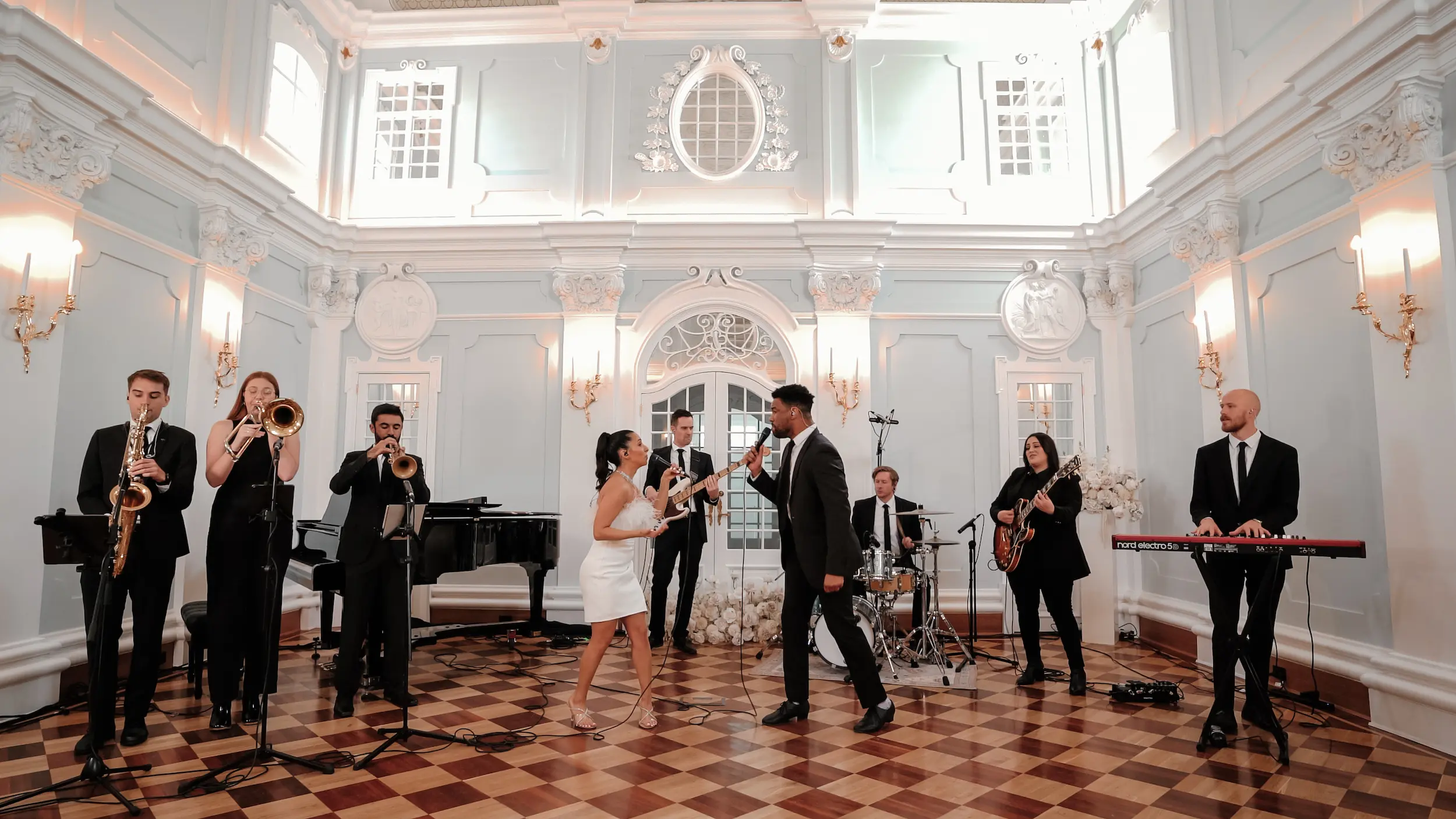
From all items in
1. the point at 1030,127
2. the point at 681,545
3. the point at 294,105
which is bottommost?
the point at 681,545

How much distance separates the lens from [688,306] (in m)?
7.36

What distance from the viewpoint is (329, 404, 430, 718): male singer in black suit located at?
405 centimetres

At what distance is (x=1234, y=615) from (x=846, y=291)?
167 inches

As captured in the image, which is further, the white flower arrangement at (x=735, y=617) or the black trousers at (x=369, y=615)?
the white flower arrangement at (x=735, y=617)

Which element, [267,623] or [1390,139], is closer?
[267,623]

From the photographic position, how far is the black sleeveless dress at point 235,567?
377cm

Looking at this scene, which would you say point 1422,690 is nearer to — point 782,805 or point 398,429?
point 782,805

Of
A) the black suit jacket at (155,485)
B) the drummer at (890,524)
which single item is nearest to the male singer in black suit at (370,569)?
the black suit jacket at (155,485)

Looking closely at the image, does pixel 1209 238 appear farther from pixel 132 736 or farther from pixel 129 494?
pixel 132 736

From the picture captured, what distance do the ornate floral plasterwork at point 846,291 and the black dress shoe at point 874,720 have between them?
410 cm

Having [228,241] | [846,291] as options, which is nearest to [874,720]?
[846,291]

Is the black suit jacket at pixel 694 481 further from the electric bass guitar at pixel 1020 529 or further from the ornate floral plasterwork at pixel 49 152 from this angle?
the ornate floral plasterwork at pixel 49 152

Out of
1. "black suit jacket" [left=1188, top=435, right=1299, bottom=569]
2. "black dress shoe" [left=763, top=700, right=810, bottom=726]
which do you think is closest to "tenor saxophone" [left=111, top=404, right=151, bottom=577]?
"black dress shoe" [left=763, top=700, right=810, bottom=726]

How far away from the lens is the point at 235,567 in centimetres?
379
